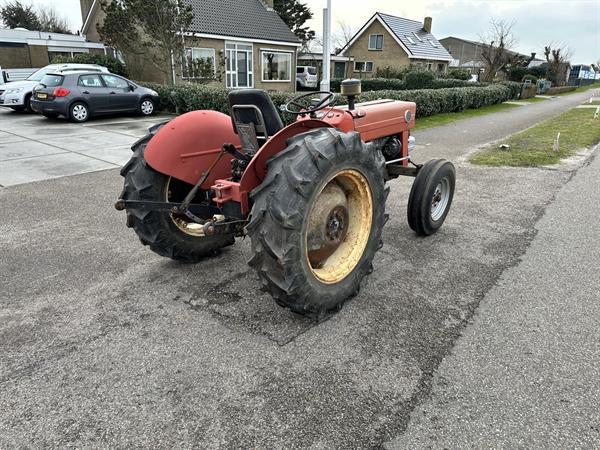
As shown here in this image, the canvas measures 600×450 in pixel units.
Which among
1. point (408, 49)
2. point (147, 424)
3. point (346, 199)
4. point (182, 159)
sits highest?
point (408, 49)

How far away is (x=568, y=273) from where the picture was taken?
3.77m

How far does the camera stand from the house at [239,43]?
20469 mm

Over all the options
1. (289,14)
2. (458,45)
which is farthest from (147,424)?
(458,45)

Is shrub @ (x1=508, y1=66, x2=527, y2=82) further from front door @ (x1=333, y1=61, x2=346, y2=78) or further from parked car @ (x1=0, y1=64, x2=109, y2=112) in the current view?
parked car @ (x1=0, y1=64, x2=109, y2=112)

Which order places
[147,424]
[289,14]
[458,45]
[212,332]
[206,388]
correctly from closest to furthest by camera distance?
[147,424] < [206,388] < [212,332] < [289,14] < [458,45]

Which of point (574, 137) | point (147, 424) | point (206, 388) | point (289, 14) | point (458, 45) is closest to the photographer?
point (147, 424)

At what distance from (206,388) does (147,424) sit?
13.6 inches

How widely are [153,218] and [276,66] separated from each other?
23.0m

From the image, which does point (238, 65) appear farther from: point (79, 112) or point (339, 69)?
point (339, 69)

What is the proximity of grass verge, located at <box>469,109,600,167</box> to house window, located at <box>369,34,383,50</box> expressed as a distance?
2573 centimetres

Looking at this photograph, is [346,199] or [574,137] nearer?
[346,199]

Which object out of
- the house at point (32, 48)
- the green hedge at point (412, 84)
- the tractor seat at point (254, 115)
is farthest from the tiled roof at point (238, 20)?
the tractor seat at point (254, 115)

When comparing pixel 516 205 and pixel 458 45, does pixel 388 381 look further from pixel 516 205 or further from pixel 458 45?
pixel 458 45

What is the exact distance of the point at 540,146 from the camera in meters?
10.1
